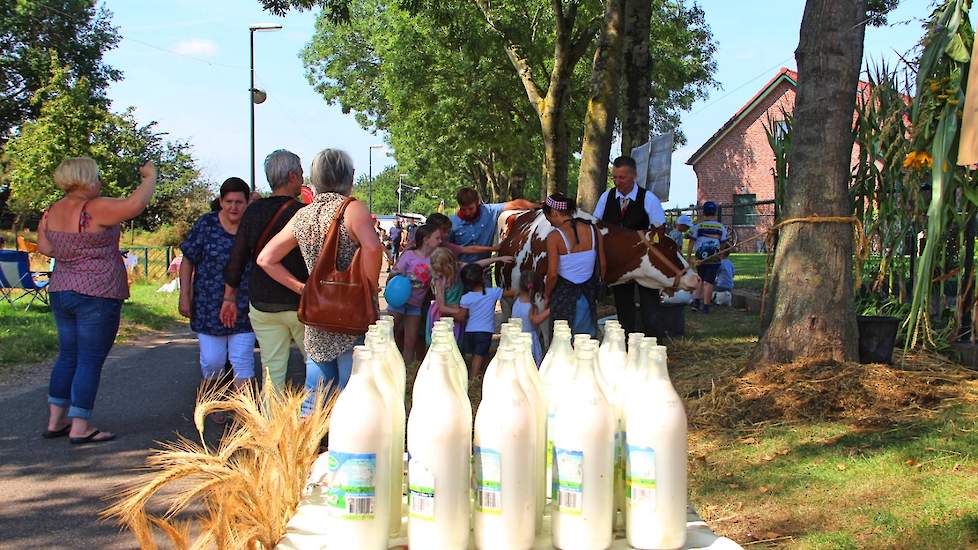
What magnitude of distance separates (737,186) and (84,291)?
4489 centimetres

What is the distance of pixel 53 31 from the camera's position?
46.4m

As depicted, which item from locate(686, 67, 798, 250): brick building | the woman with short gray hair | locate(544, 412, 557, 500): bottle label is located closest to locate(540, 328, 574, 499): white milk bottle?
locate(544, 412, 557, 500): bottle label

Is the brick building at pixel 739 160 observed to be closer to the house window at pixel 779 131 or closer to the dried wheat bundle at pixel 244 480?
the house window at pixel 779 131

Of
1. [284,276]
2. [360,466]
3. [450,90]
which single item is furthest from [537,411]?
[450,90]

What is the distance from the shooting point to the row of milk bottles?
2.18m

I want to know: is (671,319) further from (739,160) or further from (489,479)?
(739,160)

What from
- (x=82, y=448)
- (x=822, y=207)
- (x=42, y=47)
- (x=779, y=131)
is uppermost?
(x=42, y=47)

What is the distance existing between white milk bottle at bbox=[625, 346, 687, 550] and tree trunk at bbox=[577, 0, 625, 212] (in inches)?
394

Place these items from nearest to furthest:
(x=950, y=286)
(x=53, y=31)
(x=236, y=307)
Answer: (x=236, y=307) → (x=950, y=286) → (x=53, y=31)

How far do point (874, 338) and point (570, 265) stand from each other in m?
2.52

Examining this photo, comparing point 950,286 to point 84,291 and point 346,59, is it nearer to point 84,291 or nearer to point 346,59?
point 84,291

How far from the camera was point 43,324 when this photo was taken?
12.3 meters

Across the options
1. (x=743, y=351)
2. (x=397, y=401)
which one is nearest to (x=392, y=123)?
(x=743, y=351)

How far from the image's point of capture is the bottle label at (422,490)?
7.18 ft
